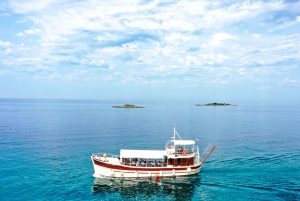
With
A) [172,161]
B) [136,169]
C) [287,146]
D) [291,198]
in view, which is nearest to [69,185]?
[136,169]

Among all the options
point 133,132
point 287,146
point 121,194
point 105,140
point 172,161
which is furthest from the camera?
point 133,132

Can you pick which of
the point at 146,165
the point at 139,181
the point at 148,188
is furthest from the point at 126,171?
the point at 148,188

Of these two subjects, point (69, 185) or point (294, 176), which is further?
point (294, 176)

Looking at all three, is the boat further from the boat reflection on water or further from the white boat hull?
the boat reflection on water

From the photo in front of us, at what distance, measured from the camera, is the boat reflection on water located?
43316 mm

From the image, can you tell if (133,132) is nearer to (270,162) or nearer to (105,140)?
(105,140)

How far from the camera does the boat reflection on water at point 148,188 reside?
4332 centimetres

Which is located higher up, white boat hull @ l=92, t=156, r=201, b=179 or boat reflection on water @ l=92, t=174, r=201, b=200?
white boat hull @ l=92, t=156, r=201, b=179

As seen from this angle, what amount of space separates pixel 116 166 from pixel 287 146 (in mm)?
54960

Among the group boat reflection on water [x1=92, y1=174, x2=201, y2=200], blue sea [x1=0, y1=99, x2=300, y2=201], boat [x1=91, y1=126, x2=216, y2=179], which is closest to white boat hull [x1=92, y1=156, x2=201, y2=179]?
boat [x1=91, y1=126, x2=216, y2=179]

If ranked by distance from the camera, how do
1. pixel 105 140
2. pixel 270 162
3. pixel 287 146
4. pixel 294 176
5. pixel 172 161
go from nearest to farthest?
pixel 294 176 < pixel 172 161 < pixel 270 162 < pixel 287 146 < pixel 105 140

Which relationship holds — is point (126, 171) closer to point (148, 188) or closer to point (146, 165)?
point (146, 165)

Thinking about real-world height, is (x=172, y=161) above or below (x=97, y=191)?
above

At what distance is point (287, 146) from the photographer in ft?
246
